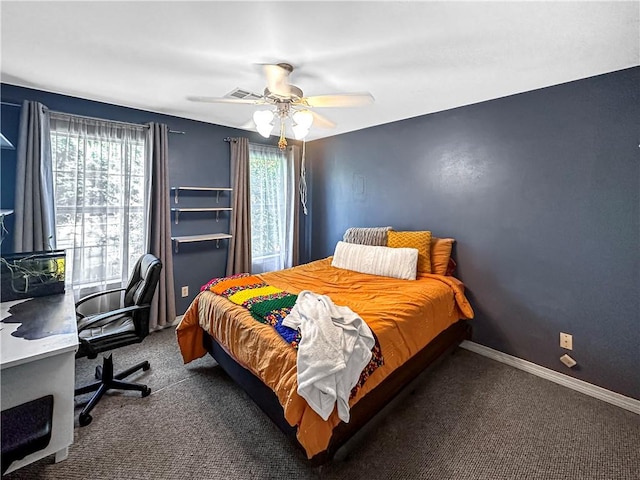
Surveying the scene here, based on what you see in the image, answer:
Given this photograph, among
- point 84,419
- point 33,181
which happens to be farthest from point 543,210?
point 33,181

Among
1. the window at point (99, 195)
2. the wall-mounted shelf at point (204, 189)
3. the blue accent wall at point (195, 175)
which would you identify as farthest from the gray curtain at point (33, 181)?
the wall-mounted shelf at point (204, 189)

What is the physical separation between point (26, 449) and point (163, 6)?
6.79 feet

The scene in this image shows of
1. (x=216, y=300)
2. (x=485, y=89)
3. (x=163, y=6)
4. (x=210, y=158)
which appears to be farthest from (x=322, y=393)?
(x=210, y=158)

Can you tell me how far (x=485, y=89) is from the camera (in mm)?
2408

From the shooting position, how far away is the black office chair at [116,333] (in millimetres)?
1927

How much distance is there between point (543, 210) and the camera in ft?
7.90

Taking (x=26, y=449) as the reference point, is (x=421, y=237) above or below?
above

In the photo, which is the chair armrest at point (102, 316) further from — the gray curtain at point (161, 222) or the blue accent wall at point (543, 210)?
the blue accent wall at point (543, 210)

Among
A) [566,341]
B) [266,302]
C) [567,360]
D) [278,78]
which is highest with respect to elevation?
[278,78]

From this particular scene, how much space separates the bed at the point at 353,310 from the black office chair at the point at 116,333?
1.24 ft

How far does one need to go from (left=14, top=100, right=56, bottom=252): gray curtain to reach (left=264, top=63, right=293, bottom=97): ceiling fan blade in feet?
6.62

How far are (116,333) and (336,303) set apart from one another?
154 cm

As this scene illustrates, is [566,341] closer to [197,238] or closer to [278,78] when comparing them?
→ [278,78]

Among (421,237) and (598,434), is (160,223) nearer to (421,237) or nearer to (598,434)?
(421,237)
